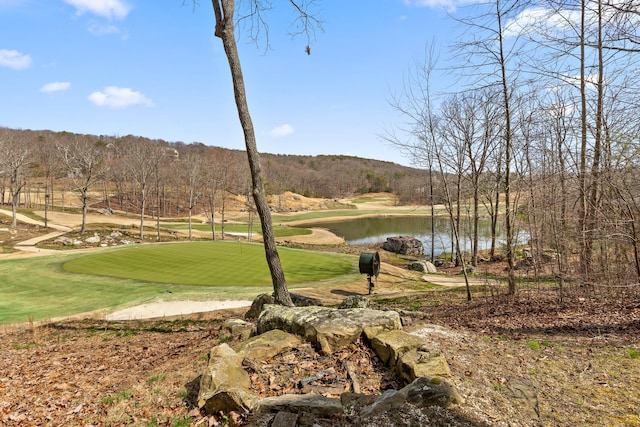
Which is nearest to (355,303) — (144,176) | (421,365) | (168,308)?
(421,365)

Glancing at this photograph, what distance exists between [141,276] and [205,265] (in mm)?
3547

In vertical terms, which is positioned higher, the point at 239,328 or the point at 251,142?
the point at 251,142

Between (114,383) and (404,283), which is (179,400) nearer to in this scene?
(114,383)

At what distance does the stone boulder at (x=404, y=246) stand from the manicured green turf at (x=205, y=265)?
12.3 metres

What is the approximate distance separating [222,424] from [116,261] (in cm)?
1920

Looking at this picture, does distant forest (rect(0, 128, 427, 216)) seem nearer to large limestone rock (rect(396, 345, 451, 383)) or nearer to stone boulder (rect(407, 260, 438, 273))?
stone boulder (rect(407, 260, 438, 273))

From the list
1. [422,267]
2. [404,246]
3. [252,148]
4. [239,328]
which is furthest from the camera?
[404,246]

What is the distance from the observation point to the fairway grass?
13523mm

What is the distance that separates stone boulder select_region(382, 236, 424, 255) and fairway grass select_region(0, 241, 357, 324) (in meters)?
12.3

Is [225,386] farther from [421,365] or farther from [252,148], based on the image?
[252,148]

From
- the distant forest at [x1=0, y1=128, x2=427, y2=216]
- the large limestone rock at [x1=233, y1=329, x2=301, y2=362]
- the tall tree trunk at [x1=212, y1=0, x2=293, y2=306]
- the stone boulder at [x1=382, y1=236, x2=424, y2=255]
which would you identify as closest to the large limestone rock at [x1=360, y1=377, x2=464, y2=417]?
the large limestone rock at [x1=233, y1=329, x2=301, y2=362]

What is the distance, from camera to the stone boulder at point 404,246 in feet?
113

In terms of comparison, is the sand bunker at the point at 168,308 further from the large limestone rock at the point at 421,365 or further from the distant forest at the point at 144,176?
the distant forest at the point at 144,176

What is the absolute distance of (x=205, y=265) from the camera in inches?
798
